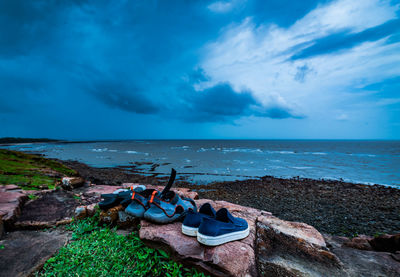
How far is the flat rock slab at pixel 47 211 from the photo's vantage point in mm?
3604

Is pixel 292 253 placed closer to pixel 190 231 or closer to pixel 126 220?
pixel 190 231

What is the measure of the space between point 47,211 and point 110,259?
2.53m

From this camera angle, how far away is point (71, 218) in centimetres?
393

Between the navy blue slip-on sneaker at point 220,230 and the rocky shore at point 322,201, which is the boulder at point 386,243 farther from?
the rocky shore at point 322,201

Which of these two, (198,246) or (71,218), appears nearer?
(198,246)

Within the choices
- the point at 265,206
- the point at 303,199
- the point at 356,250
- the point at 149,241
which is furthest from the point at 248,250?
the point at 303,199

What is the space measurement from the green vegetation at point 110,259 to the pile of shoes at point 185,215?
0.48 metres

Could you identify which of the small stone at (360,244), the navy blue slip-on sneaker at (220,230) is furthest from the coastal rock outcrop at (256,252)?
the small stone at (360,244)

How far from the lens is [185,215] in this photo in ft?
11.6

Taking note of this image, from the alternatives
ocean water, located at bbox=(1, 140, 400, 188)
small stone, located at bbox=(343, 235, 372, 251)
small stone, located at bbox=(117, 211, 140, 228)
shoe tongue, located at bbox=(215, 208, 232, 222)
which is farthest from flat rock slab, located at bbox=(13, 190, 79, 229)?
ocean water, located at bbox=(1, 140, 400, 188)

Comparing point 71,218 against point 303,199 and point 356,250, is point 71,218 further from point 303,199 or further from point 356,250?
point 303,199

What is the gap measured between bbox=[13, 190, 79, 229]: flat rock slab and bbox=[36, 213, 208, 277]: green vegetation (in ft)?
2.87

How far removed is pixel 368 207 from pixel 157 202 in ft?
43.5

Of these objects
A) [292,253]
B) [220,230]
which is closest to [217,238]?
[220,230]
